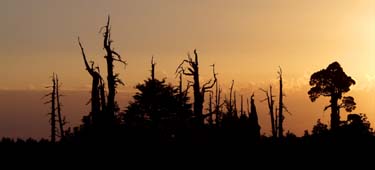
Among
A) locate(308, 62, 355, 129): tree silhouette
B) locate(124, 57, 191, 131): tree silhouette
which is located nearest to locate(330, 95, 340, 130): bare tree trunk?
locate(308, 62, 355, 129): tree silhouette

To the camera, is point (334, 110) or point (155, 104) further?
point (334, 110)

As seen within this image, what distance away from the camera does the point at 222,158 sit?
40062 millimetres

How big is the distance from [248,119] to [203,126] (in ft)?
9.48

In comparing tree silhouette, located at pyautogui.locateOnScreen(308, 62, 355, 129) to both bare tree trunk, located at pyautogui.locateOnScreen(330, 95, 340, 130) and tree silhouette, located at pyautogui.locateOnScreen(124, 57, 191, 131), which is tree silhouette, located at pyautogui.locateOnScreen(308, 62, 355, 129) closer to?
bare tree trunk, located at pyautogui.locateOnScreen(330, 95, 340, 130)

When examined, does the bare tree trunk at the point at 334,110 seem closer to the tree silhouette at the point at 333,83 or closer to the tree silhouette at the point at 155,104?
the tree silhouette at the point at 333,83

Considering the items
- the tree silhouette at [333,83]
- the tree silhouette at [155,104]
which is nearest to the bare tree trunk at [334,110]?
the tree silhouette at [333,83]

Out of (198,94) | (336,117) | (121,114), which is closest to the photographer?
(198,94)

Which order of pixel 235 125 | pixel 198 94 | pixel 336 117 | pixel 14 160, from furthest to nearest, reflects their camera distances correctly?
pixel 336 117 → pixel 198 94 → pixel 235 125 → pixel 14 160

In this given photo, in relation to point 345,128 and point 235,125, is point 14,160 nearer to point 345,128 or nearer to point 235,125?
point 235,125

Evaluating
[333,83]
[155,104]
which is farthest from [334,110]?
[155,104]

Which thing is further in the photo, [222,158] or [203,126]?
[203,126]

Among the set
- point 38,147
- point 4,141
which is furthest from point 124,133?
point 4,141

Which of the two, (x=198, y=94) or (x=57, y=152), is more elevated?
(x=198, y=94)

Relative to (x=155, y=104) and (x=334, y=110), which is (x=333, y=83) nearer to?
(x=334, y=110)
